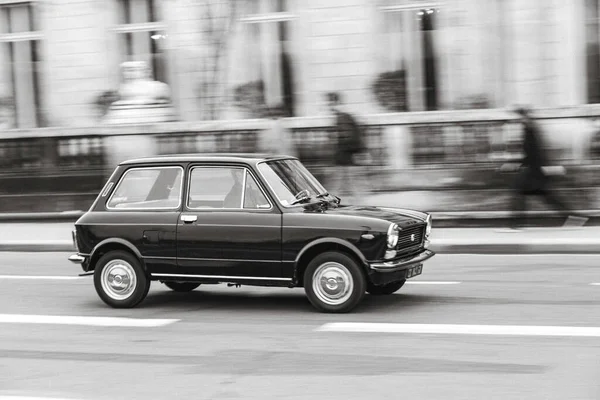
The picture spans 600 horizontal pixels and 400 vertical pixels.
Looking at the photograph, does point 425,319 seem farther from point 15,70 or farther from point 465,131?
point 15,70

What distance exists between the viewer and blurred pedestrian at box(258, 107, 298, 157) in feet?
58.3

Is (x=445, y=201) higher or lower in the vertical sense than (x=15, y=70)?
lower

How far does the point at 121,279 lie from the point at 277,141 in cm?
879

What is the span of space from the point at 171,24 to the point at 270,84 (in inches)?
99.3

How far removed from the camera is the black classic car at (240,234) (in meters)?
8.56

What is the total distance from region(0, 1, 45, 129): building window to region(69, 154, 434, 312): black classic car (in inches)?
515

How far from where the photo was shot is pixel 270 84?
20188mm

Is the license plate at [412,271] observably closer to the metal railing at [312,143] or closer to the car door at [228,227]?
the car door at [228,227]

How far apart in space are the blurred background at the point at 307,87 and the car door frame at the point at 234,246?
26.2 ft

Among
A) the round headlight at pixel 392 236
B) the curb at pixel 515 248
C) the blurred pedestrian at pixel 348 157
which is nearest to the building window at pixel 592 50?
the blurred pedestrian at pixel 348 157

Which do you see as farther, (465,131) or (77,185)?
(77,185)

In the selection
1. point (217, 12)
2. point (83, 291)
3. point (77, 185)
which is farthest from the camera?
point (217, 12)

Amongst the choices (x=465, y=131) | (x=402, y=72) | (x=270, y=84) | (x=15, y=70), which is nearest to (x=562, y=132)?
(x=465, y=131)

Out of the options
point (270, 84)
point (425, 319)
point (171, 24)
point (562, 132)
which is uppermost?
point (171, 24)
